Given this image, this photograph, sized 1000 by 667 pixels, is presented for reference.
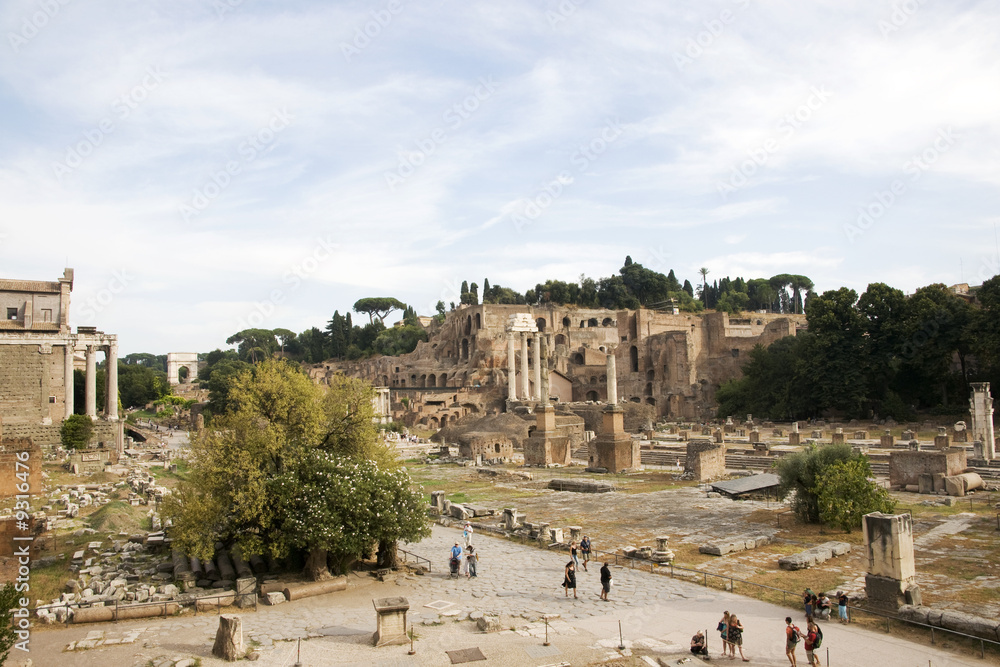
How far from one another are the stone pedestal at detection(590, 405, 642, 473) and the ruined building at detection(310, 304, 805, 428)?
24.4 meters

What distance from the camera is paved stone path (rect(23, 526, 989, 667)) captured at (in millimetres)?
8992

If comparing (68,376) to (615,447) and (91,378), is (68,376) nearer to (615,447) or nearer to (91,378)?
(91,378)

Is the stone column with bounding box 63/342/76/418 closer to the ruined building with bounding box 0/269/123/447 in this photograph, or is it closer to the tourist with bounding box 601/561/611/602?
the ruined building with bounding box 0/269/123/447

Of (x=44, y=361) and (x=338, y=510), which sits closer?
(x=338, y=510)

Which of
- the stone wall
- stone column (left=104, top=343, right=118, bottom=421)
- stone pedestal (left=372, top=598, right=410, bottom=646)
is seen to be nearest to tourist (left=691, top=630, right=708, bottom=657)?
stone pedestal (left=372, top=598, right=410, bottom=646)

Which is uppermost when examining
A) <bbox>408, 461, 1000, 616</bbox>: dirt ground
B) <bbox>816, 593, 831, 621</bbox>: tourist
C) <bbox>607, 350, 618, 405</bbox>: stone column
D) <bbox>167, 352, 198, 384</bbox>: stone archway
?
<bbox>167, 352, 198, 384</bbox>: stone archway

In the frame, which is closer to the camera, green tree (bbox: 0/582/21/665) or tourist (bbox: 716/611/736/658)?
green tree (bbox: 0/582/21/665)

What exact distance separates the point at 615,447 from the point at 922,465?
39.9 feet

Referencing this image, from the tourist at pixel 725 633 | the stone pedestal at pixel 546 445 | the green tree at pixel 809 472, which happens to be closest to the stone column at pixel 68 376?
the stone pedestal at pixel 546 445

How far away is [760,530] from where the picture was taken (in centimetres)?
1678

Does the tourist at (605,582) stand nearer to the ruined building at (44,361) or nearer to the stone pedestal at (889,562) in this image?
the stone pedestal at (889,562)

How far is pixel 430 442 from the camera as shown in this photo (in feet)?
173

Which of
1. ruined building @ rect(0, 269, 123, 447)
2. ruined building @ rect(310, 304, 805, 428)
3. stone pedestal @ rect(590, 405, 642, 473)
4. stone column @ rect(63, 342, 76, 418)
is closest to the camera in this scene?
stone pedestal @ rect(590, 405, 642, 473)

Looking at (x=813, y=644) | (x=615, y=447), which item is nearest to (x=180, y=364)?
(x=615, y=447)
